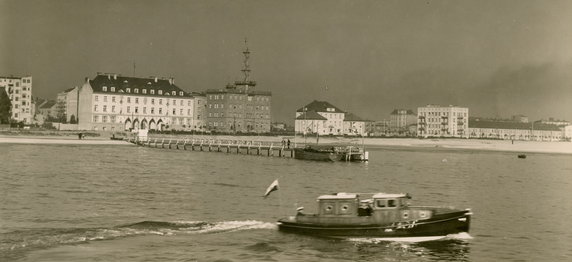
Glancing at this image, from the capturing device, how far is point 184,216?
40.8 meters

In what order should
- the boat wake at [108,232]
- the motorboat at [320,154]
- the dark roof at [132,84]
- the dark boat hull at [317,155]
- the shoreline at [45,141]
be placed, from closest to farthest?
1. the boat wake at [108,232]
2. the dark boat hull at [317,155]
3. the motorboat at [320,154]
4. the shoreline at [45,141]
5. the dark roof at [132,84]

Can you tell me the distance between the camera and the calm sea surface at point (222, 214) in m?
31.3

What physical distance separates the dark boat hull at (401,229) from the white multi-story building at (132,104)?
474 feet

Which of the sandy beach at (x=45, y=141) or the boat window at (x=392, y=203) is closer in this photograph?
the boat window at (x=392, y=203)

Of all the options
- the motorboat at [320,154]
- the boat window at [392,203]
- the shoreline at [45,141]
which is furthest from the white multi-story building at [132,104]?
the boat window at [392,203]

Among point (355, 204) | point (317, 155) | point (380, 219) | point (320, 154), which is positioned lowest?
point (380, 219)

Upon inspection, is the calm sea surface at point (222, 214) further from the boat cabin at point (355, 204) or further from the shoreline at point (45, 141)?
the shoreline at point (45, 141)

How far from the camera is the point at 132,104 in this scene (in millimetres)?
178250

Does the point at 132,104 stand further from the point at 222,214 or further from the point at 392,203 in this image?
the point at 392,203

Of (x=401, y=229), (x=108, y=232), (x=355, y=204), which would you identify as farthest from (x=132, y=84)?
(x=401, y=229)

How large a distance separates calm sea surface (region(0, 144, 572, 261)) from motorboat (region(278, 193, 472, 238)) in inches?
25.0

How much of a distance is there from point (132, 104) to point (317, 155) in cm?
8525

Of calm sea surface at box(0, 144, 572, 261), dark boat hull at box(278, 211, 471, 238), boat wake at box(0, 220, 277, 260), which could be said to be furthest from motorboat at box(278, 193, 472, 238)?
boat wake at box(0, 220, 277, 260)

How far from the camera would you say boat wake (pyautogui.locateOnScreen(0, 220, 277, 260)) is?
103 feet
